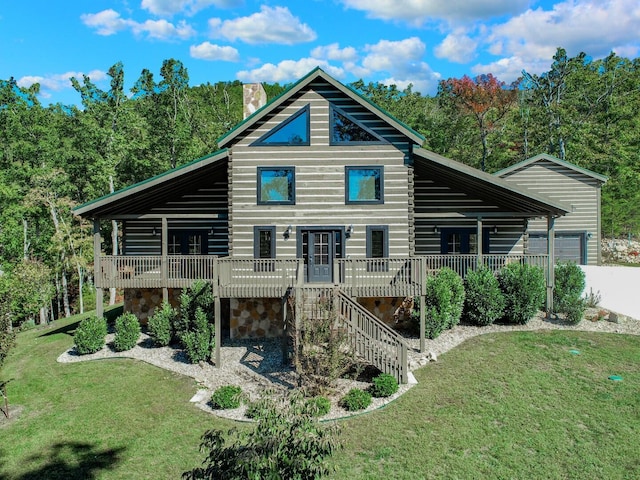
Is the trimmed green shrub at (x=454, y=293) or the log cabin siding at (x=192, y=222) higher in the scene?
the log cabin siding at (x=192, y=222)

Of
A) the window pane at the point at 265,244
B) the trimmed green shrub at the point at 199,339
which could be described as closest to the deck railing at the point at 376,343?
the window pane at the point at 265,244

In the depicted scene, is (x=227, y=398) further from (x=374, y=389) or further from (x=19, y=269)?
(x=19, y=269)

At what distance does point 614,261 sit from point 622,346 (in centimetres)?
2382

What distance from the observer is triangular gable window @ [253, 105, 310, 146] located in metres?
15.8

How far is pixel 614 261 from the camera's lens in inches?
1335

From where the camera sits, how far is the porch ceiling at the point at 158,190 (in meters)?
16.1

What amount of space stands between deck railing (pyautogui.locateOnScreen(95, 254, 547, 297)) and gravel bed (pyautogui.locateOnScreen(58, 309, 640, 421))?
212cm

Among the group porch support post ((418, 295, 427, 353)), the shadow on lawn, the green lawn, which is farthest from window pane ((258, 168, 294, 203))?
the shadow on lawn

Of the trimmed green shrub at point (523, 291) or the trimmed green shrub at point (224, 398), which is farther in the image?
the trimmed green shrub at point (523, 291)

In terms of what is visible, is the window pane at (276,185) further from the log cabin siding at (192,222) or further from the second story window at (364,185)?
the log cabin siding at (192,222)

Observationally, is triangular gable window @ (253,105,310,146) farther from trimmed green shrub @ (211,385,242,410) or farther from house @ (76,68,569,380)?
trimmed green shrub @ (211,385,242,410)

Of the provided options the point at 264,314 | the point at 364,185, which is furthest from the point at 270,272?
the point at 364,185

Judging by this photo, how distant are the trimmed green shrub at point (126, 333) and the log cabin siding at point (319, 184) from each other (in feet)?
14.4

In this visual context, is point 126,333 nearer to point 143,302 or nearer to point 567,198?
point 143,302
